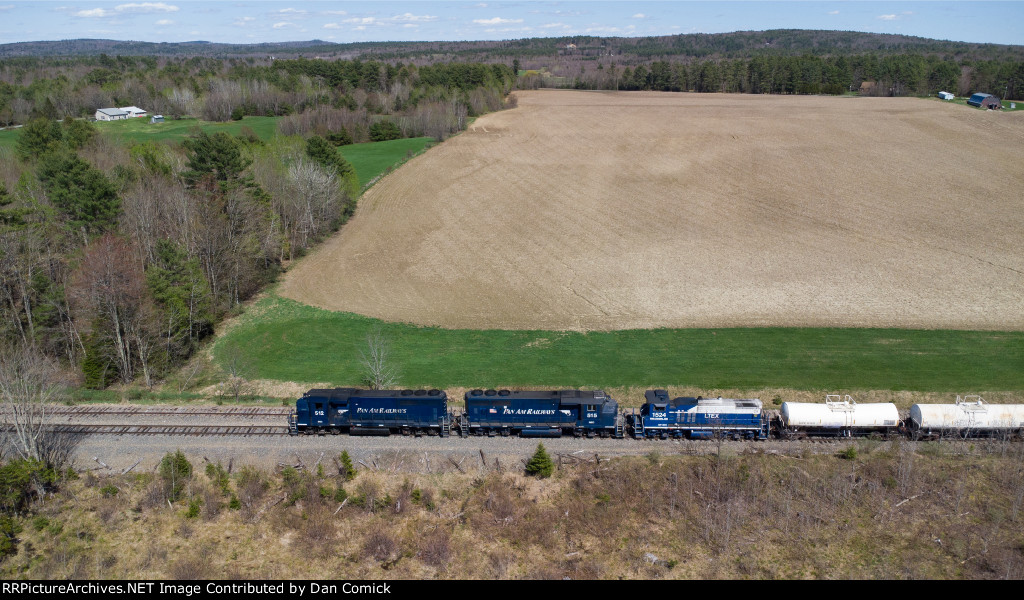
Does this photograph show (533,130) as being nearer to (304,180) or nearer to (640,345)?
(304,180)

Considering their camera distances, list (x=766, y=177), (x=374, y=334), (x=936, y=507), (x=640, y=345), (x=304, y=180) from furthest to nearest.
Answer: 1. (x=766, y=177)
2. (x=304, y=180)
3. (x=374, y=334)
4. (x=640, y=345)
5. (x=936, y=507)

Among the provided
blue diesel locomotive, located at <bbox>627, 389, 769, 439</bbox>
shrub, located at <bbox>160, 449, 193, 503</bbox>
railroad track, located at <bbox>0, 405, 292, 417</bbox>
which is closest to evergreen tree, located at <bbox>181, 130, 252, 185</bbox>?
railroad track, located at <bbox>0, 405, 292, 417</bbox>

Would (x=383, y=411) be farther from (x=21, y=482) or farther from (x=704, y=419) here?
(x=704, y=419)


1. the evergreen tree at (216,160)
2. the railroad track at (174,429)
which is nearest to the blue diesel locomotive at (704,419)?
the railroad track at (174,429)

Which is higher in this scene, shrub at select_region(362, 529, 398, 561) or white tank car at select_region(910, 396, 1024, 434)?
white tank car at select_region(910, 396, 1024, 434)

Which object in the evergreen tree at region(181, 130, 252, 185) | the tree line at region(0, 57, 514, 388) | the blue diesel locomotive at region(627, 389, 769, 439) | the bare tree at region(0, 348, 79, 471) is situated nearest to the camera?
the bare tree at region(0, 348, 79, 471)

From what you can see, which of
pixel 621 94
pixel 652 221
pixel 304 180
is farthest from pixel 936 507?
pixel 621 94

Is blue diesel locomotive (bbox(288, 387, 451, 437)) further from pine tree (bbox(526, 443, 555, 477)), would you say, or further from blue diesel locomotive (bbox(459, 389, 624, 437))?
pine tree (bbox(526, 443, 555, 477))
